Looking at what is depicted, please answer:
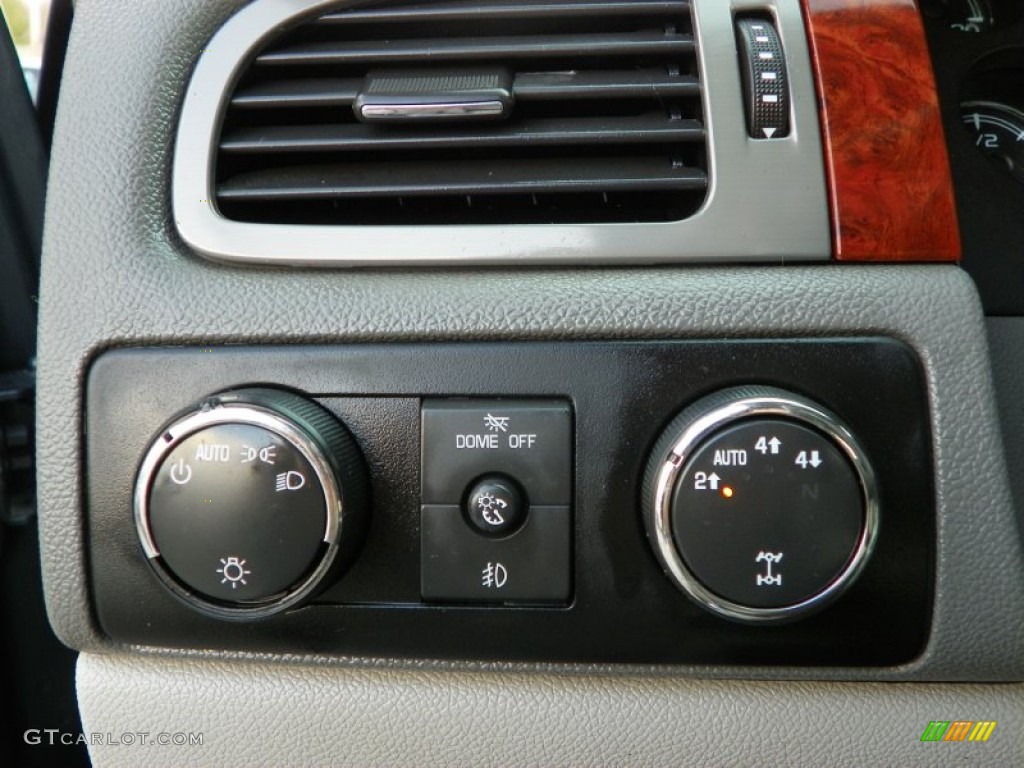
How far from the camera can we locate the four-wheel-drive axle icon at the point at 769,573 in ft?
1.93

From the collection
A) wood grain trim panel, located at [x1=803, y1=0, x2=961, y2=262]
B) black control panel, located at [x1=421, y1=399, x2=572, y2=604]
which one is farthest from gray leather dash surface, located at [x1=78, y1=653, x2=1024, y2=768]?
wood grain trim panel, located at [x1=803, y1=0, x2=961, y2=262]

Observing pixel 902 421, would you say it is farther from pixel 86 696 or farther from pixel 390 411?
pixel 86 696

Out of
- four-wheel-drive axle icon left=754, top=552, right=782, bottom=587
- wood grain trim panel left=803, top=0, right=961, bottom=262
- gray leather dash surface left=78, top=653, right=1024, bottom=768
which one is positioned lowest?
gray leather dash surface left=78, top=653, right=1024, bottom=768

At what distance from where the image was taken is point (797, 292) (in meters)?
0.63

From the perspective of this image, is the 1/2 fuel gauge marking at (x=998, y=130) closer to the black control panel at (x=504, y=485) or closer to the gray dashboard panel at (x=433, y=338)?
the gray dashboard panel at (x=433, y=338)

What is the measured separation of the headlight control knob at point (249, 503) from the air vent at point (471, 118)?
189 mm

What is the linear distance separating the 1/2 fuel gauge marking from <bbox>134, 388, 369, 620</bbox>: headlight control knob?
658 millimetres

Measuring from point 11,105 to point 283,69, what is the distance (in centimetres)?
48

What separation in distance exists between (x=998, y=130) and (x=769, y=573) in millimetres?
515

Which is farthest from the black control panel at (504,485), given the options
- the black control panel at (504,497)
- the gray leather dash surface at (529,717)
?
the gray leather dash surface at (529,717)

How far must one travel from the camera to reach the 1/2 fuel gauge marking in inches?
30.9

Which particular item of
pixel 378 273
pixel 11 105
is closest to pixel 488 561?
pixel 378 273

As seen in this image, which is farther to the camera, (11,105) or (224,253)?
(11,105)

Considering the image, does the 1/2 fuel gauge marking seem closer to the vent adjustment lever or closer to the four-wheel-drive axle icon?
the vent adjustment lever
